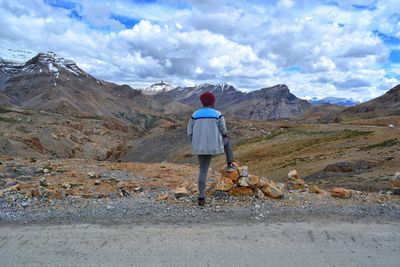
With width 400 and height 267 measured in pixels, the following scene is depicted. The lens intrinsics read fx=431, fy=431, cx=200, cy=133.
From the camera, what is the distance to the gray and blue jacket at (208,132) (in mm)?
8352

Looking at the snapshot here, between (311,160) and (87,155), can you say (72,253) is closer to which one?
(311,160)

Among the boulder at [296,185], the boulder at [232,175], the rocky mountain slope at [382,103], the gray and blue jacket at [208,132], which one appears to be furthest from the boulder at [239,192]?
the rocky mountain slope at [382,103]

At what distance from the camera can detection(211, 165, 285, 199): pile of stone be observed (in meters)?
9.52

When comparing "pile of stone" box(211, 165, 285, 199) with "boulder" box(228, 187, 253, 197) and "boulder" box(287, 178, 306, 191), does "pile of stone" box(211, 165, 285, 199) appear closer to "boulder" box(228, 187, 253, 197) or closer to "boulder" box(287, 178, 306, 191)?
"boulder" box(228, 187, 253, 197)

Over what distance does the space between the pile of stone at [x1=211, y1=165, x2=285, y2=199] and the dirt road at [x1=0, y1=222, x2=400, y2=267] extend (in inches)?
87.3

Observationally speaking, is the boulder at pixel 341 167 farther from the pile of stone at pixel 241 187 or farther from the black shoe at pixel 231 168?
the black shoe at pixel 231 168

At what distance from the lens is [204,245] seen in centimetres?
634

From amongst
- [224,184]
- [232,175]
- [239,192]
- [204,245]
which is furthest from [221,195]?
[204,245]

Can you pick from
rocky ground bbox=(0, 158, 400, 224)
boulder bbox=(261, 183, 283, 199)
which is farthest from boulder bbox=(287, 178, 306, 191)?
boulder bbox=(261, 183, 283, 199)

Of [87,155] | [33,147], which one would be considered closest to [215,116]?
[33,147]

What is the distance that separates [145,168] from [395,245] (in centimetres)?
1936

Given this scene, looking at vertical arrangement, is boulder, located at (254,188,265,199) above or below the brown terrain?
above

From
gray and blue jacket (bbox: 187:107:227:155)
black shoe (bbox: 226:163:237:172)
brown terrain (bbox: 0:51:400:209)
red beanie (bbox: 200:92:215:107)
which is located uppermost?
red beanie (bbox: 200:92:215:107)

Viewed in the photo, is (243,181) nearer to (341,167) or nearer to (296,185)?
(296,185)
